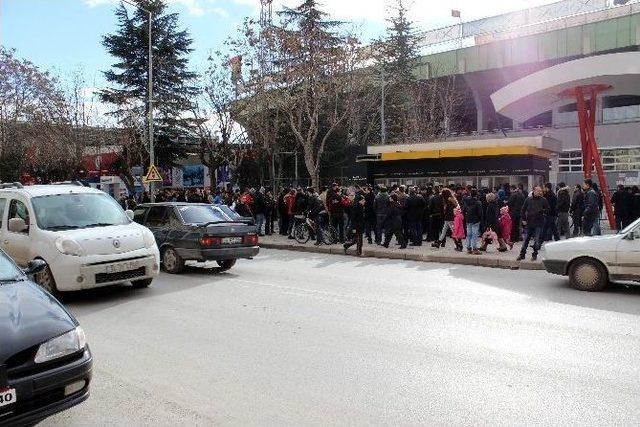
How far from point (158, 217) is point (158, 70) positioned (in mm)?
28525

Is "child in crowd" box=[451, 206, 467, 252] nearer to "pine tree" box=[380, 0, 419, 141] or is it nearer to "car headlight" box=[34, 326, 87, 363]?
"car headlight" box=[34, 326, 87, 363]

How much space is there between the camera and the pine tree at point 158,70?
38219mm

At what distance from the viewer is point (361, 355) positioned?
19.4ft

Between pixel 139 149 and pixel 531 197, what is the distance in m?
25.4

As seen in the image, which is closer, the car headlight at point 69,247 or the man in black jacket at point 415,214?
the car headlight at point 69,247

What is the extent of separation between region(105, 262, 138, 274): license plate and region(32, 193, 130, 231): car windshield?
36.0 inches

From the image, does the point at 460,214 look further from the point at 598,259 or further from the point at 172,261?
the point at 172,261

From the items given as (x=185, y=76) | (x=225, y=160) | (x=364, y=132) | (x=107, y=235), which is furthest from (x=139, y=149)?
(x=107, y=235)

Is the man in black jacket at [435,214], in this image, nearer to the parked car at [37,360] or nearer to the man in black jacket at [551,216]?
the man in black jacket at [551,216]

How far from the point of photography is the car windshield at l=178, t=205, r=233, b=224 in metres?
12.1

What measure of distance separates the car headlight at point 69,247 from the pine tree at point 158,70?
97.7ft

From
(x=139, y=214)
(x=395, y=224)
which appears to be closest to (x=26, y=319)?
(x=139, y=214)

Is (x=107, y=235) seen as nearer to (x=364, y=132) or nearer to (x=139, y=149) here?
(x=139, y=149)

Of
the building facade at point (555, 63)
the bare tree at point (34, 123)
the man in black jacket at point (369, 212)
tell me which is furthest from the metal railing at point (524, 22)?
the man in black jacket at point (369, 212)
